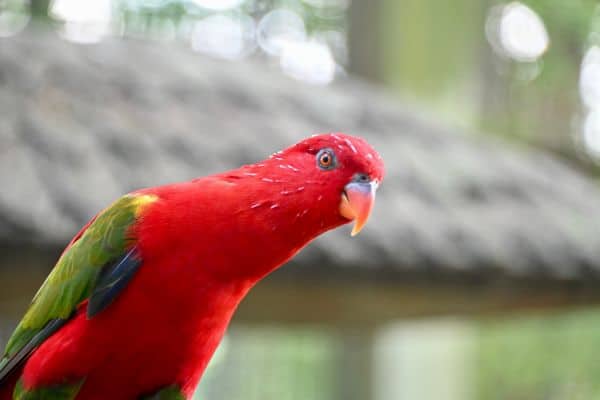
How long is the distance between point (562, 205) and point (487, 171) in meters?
0.37

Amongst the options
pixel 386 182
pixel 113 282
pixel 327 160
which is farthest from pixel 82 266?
pixel 386 182

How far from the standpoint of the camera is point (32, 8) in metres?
5.64

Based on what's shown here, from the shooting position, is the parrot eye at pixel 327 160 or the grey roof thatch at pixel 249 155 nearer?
the parrot eye at pixel 327 160

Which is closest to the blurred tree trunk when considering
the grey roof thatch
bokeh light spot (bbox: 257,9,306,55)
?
the grey roof thatch

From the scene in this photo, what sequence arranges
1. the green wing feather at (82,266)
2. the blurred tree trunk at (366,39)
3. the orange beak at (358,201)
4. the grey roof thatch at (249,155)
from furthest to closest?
the blurred tree trunk at (366,39), the grey roof thatch at (249,155), the green wing feather at (82,266), the orange beak at (358,201)

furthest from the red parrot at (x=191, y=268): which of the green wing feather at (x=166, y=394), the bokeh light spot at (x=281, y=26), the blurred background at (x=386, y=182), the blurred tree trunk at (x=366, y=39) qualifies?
the bokeh light spot at (x=281, y=26)

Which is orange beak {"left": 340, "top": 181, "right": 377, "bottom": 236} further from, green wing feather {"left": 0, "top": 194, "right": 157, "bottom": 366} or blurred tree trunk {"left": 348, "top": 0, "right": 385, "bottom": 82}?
blurred tree trunk {"left": 348, "top": 0, "right": 385, "bottom": 82}

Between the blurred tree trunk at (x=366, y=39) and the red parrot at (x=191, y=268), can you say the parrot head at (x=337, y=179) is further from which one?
the blurred tree trunk at (x=366, y=39)

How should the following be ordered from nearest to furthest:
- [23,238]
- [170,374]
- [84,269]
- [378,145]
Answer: [170,374] → [84,269] → [23,238] → [378,145]

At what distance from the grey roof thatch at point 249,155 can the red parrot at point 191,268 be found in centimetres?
99

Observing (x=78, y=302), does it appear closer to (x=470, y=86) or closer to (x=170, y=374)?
(x=170, y=374)

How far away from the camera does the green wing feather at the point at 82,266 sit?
126cm

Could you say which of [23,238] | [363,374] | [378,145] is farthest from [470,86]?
[23,238]

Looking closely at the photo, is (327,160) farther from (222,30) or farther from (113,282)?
(222,30)
